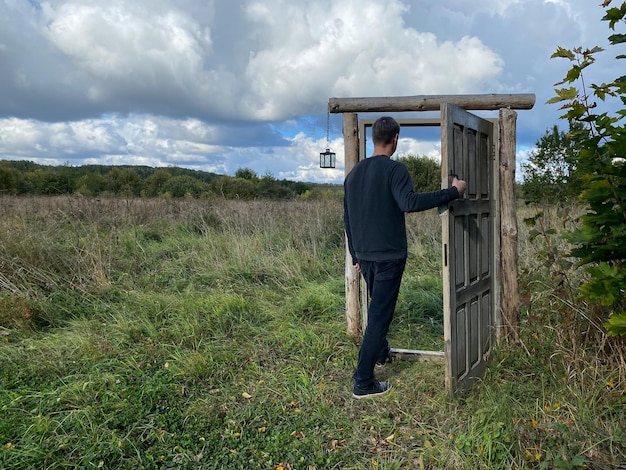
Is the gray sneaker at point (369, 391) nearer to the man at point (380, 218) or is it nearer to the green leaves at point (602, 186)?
the man at point (380, 218)

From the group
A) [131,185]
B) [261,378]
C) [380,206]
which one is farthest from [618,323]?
[131,185]

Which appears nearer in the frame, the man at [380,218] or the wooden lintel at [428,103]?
A: the man at [380,218]

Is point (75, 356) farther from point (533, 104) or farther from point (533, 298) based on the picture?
point (533, 104)

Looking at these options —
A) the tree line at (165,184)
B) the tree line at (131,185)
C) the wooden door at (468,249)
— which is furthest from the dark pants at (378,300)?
the tree line at (131,185)

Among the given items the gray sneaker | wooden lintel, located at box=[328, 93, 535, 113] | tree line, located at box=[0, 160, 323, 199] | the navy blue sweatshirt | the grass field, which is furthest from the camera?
tree line, located at box=[0, 160, 323, 199]

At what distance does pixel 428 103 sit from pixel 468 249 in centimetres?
148

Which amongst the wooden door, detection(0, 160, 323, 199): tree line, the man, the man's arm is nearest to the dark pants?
the man

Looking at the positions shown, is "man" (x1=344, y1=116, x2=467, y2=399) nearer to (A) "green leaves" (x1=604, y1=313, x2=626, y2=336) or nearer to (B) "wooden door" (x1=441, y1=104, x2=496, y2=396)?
(B) "wooden door" (x1=441, y1=104, x2=496, y2=396)

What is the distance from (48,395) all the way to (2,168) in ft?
114

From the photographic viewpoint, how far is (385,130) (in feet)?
11.0

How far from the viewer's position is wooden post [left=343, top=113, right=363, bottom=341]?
Result: 14.9ft

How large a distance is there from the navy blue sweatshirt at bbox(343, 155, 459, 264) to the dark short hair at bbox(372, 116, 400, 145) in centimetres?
13

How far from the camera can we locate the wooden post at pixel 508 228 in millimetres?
4191

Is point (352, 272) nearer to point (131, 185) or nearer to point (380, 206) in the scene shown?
point (380, 206)
